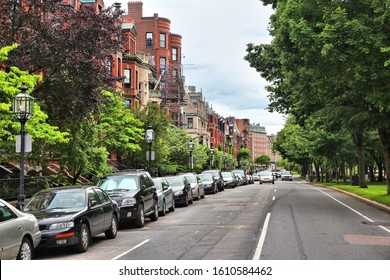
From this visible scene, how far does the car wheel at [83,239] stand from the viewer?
36.9 feet

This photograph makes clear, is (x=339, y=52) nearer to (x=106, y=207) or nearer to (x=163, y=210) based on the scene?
(x=163, y=210)

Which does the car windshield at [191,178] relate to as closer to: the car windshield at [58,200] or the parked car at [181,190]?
the parked car at [181,190]

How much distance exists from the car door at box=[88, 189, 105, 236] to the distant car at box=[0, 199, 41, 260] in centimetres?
225

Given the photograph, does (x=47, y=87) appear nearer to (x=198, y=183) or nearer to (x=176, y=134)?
(x=198, y=183)

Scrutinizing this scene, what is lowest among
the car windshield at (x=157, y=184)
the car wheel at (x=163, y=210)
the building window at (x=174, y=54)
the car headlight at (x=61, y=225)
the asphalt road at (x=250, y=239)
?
the asphalt road at (x=250, y=239)

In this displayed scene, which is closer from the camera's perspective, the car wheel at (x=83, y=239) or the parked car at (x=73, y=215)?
the parked car at (x=73, y=215)

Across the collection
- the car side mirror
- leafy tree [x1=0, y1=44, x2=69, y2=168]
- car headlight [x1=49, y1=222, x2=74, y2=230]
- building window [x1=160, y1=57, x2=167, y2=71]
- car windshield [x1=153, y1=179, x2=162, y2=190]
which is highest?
building window [x1=160, y1=57, x2=167, y2=71]

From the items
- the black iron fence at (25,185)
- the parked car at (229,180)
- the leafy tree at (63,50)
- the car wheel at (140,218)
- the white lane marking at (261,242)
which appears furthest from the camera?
the parked car at (229,180)

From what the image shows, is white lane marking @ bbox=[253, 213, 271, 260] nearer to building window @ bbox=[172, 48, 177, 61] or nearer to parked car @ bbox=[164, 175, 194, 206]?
parked car @ bbox=[164, 175, 194, 206]

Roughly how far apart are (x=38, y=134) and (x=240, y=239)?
27.7 ft

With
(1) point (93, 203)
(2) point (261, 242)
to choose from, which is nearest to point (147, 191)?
(1) point (93, 203)

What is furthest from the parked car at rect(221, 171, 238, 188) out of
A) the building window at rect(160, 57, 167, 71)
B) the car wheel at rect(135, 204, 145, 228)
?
the car wheel at rect(135, 204, 145, 228)

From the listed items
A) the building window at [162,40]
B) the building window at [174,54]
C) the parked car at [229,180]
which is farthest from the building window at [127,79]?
the building window at [174,54]

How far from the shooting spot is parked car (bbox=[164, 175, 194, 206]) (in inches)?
960
